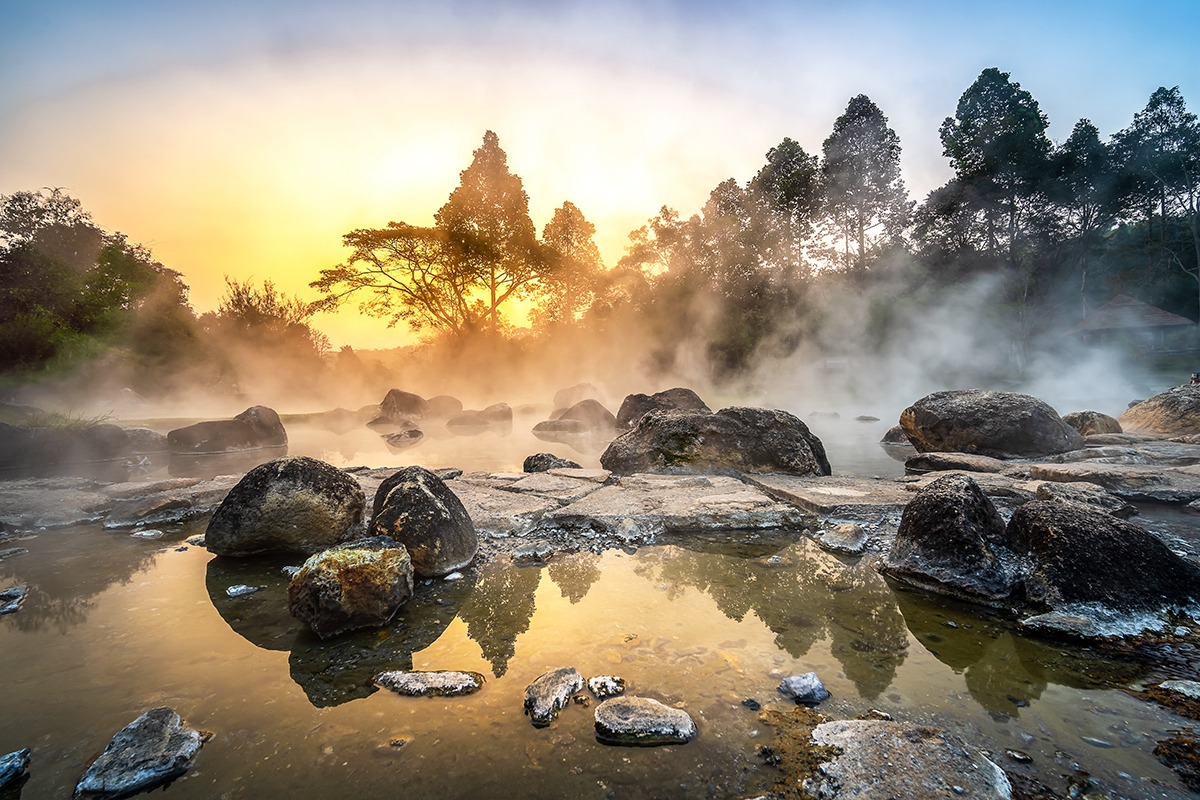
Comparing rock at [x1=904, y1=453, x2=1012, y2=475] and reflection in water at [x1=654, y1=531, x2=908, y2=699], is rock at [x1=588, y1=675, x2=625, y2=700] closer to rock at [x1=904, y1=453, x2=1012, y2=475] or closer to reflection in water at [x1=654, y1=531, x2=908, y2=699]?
reflection in water at [x1=654, y1=531, x2=908, y2=699]

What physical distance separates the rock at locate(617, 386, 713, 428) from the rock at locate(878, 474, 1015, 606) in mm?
7974

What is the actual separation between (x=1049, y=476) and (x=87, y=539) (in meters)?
8.45

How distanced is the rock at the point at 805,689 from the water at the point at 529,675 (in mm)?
43

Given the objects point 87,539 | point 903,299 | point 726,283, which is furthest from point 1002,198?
point 87,539

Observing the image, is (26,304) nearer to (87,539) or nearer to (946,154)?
(87,539)

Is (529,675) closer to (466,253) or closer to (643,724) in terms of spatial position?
(643,724)

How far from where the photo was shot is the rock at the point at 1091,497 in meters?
3.77

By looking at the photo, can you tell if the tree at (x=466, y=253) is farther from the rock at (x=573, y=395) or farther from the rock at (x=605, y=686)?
the rock at (x=605, y=686)

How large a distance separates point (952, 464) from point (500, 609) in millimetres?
5654

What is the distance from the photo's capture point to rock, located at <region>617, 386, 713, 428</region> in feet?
38.2

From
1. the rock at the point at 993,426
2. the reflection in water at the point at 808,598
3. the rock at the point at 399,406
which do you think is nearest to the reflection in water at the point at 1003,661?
the reflection in water at the point at 808,598

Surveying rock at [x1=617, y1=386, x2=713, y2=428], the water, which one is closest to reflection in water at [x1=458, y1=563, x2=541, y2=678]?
the water

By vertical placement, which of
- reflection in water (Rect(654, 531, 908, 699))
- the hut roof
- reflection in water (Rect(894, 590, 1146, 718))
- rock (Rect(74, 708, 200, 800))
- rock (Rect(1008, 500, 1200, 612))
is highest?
the hut roof

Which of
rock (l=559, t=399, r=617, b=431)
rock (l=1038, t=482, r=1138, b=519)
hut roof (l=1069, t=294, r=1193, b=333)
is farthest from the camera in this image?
hut roof (l=1069, t=294, r=1193, b=333)
